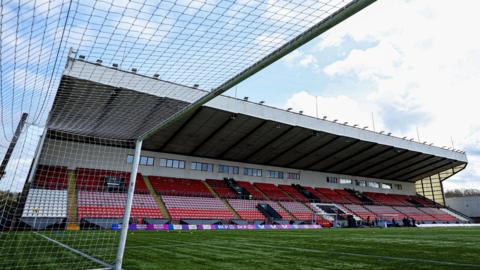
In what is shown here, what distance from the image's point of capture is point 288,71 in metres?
5.21

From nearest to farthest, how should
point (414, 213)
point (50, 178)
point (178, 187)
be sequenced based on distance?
1. point (50, 178)
2. point (178, 187)
3. point (414, 213)

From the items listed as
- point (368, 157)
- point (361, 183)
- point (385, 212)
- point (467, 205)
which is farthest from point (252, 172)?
point (467, 205)

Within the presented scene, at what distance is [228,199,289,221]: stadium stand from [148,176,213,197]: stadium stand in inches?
89.8

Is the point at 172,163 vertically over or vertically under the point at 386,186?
under

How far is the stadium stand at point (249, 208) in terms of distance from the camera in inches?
921

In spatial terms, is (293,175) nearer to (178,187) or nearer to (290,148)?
(290,148)

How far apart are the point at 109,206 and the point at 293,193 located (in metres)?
18.2

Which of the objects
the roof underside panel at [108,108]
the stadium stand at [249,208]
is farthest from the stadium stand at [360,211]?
the roof underside panel at [108,108]

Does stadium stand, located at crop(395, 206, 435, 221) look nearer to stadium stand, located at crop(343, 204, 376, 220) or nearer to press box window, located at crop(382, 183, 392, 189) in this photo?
press box window, located at crop(382, 183, 392, 189)

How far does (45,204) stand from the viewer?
607 inches

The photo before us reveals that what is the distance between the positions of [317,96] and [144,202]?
704 inches

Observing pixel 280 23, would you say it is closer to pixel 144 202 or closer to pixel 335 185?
pixel 144 202

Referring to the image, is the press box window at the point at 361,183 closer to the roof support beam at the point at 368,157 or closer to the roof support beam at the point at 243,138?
the roof support beam at the point at 368,157

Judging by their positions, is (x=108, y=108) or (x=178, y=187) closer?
(x=108, y=108)
